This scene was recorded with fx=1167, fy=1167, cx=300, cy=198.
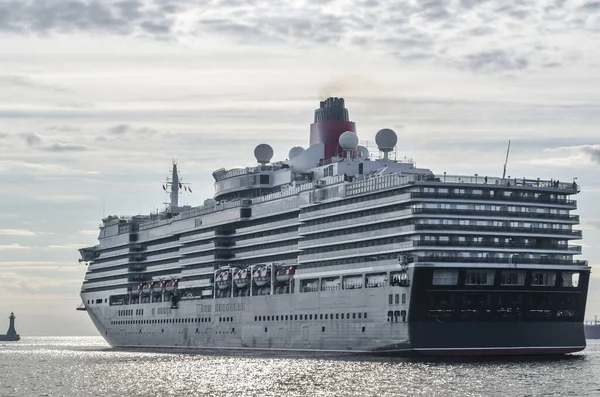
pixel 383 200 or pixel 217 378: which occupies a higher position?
pixel 383 200

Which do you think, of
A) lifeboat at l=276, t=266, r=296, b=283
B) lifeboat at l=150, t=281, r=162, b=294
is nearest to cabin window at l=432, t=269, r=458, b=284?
lifeboat at l=276, t=266, r=296, b=283

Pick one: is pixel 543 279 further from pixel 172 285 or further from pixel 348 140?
pixel 172 285

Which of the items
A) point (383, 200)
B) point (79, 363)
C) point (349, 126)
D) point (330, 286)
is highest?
point (349, 126)

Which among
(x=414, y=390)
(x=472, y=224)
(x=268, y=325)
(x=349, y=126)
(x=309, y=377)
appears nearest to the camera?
(x=414, y=390)

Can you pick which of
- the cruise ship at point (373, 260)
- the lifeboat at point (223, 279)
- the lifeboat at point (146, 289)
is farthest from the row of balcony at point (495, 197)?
the lifeboat at point (146, 289)

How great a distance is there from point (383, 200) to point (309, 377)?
77.7 ft

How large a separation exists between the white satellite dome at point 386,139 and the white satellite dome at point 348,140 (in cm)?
288

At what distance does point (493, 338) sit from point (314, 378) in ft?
68.3

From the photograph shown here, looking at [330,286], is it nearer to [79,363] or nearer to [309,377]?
[309,377]

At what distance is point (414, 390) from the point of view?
81.0 m

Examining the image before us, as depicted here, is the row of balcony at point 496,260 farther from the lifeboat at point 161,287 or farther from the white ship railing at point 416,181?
the lifeboat at point 161,287

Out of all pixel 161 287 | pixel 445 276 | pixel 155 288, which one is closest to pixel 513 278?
pixel 445 276

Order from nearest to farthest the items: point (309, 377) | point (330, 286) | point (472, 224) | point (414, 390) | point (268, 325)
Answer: point (414, 390) < point (309, 377) < point (472, 224) < point (330, 286) < point (268, 325)

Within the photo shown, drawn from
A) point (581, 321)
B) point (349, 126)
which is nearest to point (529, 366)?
point (581, 321)
